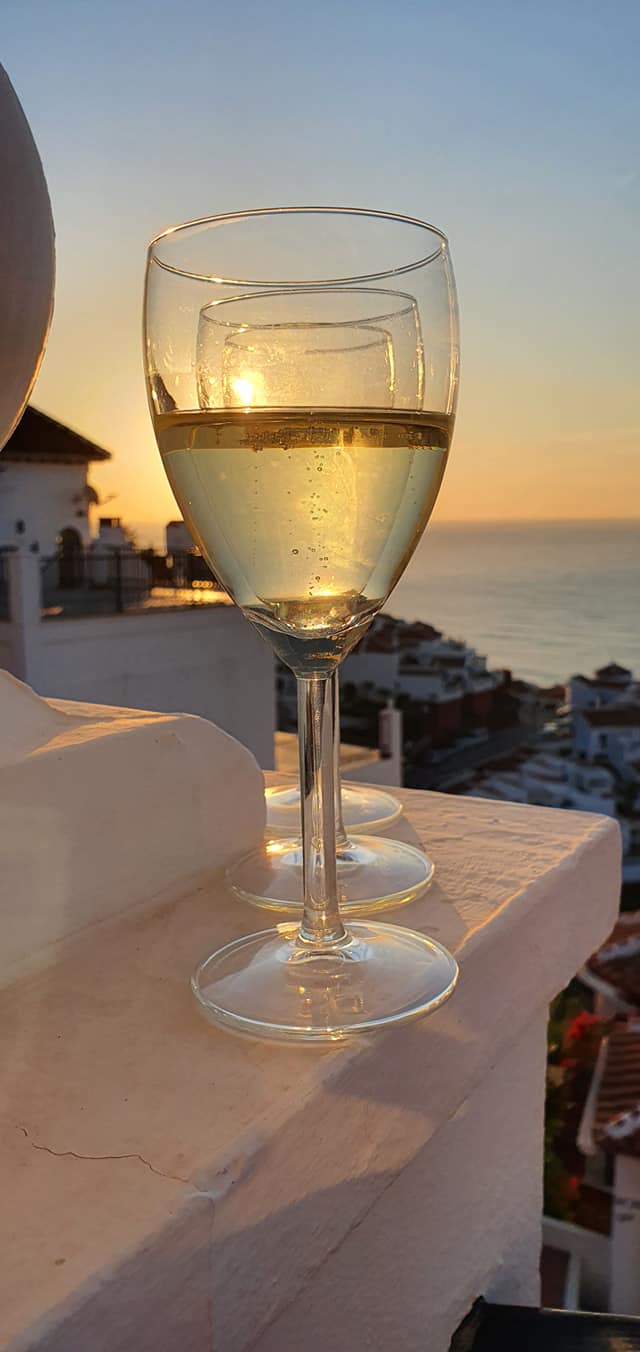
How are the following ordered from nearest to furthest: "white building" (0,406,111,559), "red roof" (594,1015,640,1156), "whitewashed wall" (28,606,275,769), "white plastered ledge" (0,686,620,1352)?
"white plastered ledge" (0,686,620,1352), "red roof" (594,1015,640,1156), "whitewashed wall" (28,606,275,769), "white building" (0,406,111,559)

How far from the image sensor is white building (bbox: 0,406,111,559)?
1195cm

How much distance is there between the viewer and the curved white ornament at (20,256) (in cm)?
40

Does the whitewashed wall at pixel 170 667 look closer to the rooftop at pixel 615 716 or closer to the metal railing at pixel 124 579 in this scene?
the metal railing at pixel 124 579

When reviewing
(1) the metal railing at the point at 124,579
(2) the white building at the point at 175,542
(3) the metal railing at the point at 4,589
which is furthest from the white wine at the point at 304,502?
(2) the white building at the point at 175,542

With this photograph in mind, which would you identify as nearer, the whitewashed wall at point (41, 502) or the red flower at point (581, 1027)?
the red flower at point (581, 1027)

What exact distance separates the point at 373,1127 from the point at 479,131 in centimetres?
1187

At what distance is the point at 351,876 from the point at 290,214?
316 mm

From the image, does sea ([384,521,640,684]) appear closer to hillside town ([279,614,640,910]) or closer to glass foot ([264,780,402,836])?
hillside town ([279,614,640,910])

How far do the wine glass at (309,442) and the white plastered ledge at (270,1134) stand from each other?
28mm

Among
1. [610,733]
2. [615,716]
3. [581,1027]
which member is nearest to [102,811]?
[581,1027]

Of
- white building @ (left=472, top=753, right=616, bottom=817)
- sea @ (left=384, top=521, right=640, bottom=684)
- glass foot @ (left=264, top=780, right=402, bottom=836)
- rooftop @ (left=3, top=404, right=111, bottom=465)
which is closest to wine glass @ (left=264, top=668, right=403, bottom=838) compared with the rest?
glass foot @ (left=264, top=780, right=402, bottom=836)

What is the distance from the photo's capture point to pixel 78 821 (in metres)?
0.46

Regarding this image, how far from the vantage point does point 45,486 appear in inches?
484

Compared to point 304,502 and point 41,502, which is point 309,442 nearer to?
point 304,502
